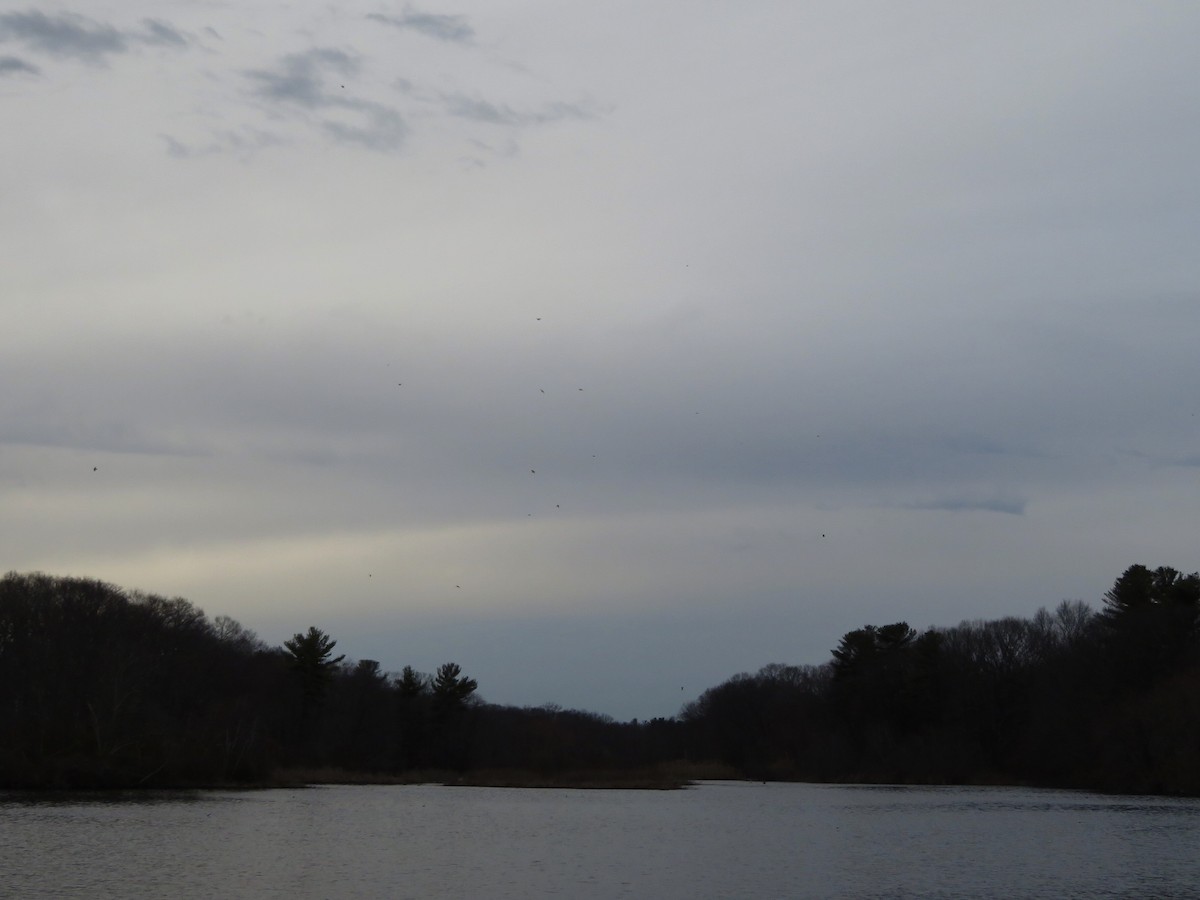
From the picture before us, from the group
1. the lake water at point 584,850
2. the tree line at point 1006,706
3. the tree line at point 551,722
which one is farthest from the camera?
the tree line at point 1006,706

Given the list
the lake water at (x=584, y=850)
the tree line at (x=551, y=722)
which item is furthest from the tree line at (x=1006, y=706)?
the lake water at (x=584, y=850)

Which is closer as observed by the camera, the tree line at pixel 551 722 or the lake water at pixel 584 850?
the lake water at pixel 584 850

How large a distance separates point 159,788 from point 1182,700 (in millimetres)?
60759

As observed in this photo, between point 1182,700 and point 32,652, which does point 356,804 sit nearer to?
point 32,652

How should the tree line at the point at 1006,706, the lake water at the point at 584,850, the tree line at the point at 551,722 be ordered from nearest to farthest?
the lake water at the point at 584,850
the tree line at the point at 551,722
the tree line at the point at 1006,706

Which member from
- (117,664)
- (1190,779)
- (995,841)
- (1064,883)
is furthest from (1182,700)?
(117,664)

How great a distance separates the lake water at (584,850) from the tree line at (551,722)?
9.13 metres

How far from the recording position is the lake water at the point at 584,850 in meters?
26.1

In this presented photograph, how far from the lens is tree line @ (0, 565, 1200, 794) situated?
6775cm

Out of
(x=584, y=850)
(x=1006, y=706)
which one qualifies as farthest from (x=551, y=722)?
(x=584, y=850)

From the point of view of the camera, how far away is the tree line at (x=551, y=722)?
67.8m

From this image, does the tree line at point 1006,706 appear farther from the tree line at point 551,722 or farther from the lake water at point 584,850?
the lake water at point 584,850

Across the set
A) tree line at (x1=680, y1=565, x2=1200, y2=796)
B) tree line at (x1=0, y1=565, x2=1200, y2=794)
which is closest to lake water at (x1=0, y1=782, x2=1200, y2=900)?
tree line at (x1=0, y1=565, x2=1200, y2=794)

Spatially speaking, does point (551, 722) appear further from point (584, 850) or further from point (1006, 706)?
point (584, 850)
